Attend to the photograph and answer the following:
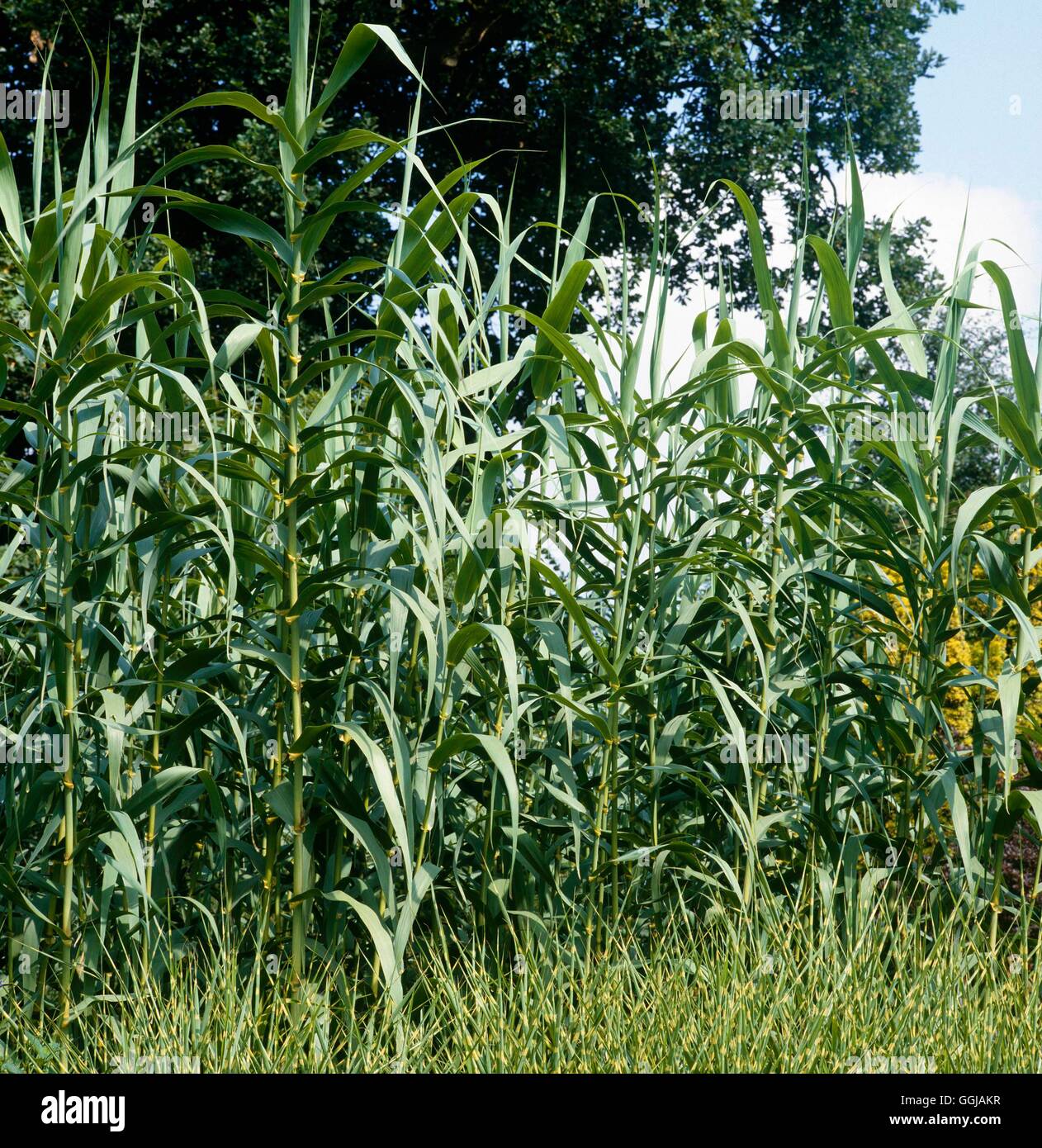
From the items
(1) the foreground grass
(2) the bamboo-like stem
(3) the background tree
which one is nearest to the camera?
(1) the foreground grass

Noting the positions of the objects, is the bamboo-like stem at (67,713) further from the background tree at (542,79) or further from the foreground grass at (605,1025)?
the background tree at (542,79)

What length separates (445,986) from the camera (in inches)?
74.5

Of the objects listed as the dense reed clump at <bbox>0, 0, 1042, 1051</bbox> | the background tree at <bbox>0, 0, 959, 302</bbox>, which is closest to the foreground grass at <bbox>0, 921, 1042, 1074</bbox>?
the dense reed clump at <bbox>0, 0, 1042, 1051</bbox>

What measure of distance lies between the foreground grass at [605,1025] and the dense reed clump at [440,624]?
4 cm

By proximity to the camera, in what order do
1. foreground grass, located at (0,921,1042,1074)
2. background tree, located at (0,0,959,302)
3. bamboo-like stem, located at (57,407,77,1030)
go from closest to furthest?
foreground grass, located at (0,921,1042,1074), bamboo-like stem, located at (57,407,77,1030), background tree, located at (0,0,959,302)

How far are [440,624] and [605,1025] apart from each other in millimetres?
776

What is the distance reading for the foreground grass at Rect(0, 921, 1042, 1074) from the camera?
1.72m

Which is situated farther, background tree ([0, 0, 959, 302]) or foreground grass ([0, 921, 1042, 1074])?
background tree ([0, 0, 959, 302])

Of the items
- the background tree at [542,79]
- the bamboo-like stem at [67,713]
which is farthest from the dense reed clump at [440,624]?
the background tree at [542,79]

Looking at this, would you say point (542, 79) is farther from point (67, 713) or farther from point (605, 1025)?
point (605, 1025)

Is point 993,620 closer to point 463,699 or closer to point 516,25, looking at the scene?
point 463,699

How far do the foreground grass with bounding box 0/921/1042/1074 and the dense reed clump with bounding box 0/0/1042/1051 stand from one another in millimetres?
43

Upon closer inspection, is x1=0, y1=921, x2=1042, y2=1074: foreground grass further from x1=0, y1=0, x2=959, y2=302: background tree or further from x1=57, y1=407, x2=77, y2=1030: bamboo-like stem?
x1=0, y1=0, x2=959, y2=302: background tree

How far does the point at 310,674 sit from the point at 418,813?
381mm
